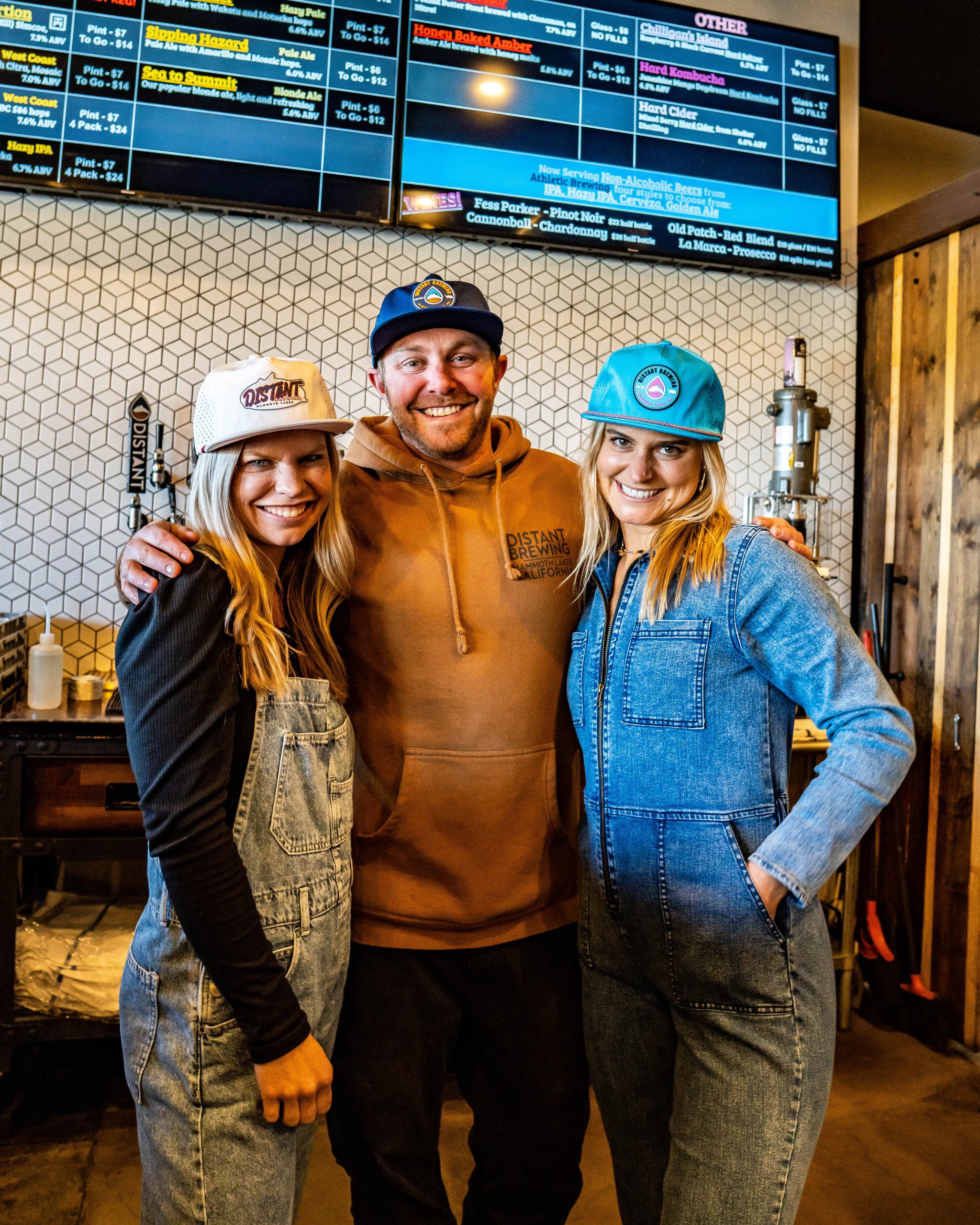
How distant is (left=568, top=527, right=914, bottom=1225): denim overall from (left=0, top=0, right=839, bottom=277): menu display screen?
6.72ft

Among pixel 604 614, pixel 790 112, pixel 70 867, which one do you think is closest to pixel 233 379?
pixel 604 614

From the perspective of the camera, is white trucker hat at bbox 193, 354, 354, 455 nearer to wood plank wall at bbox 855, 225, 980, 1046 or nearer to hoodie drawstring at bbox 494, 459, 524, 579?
hoodie drawstring at bbox 494, 459, 524, 579

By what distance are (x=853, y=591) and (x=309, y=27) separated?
2.67m

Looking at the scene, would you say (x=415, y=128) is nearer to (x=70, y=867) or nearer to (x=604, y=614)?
(x=604, y=614)

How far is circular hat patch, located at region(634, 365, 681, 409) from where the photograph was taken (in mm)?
1406

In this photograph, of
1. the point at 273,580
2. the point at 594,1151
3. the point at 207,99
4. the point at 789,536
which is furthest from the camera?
the point at 207,99

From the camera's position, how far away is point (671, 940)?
1336 millimetres

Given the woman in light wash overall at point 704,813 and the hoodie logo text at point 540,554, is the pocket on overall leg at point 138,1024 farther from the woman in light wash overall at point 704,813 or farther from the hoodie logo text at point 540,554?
the hoodie logo text at point 540,554

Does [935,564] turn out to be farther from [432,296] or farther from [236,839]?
[236,839]

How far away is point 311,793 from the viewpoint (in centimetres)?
131

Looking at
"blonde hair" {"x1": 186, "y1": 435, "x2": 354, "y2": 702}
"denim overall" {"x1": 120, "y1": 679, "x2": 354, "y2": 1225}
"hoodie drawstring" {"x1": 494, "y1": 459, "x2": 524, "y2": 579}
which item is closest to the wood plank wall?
"hoodie drawstring" {"x1": 494, "y1": 459, "x2": 524, "y2": 579}

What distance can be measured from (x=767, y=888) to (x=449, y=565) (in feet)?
2.42

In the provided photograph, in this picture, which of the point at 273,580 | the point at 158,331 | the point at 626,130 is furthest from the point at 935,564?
the point at 158,331

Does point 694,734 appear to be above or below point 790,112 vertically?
below
